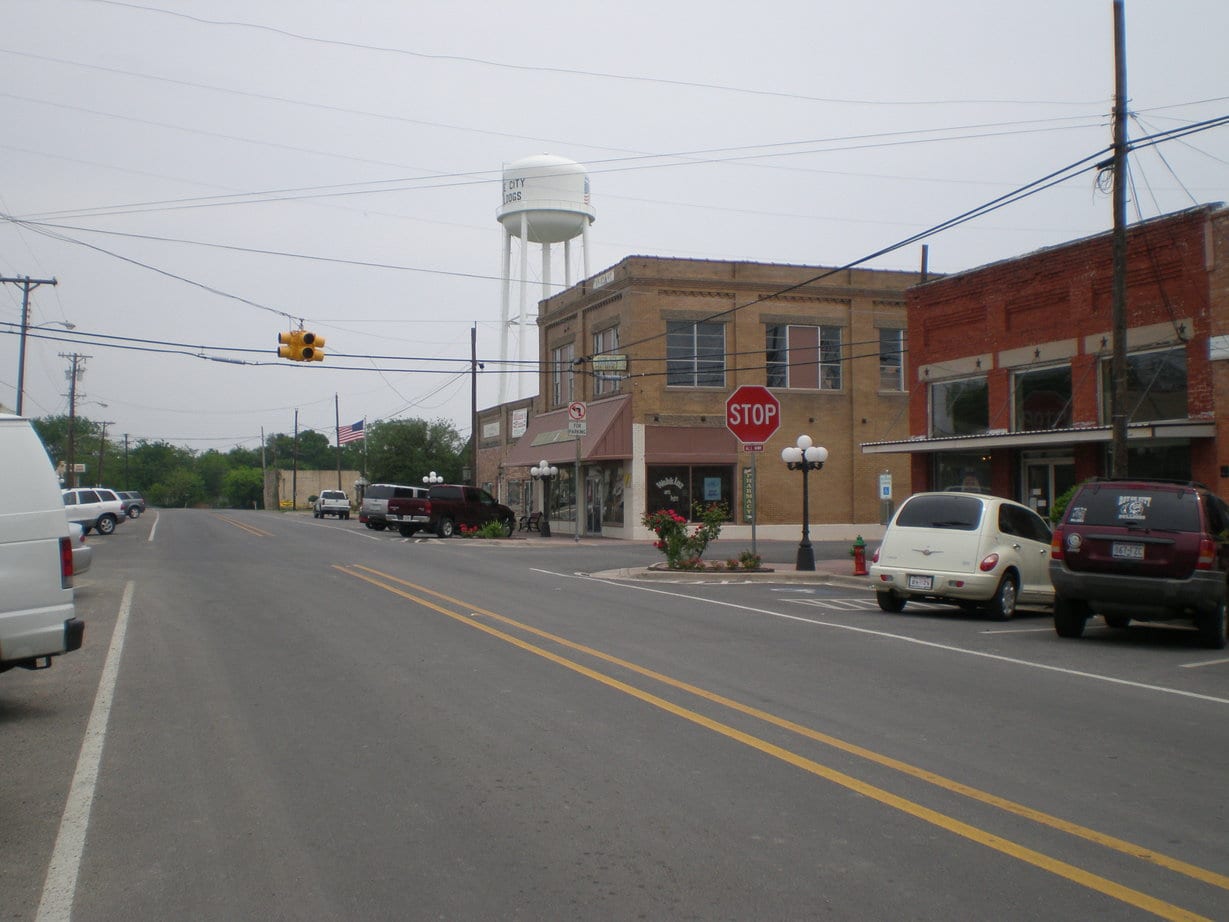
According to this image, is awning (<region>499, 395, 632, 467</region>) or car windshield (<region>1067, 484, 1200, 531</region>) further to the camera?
awning (<region>499, 395, 632, 467</region>)

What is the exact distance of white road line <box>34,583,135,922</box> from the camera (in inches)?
186

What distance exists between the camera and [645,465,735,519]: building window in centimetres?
4125

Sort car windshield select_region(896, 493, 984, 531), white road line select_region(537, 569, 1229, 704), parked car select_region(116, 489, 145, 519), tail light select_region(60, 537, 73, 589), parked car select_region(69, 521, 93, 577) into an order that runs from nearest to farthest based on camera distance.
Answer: tail light select_region(60, 537, 73, 589) < white road line select_region(537, 569, 1229, 704) < car windshield select_region(896, 493, 984, 531) < parked car select_region(69, 521, 93, 577) < parked car select_region(116, 489, 145, 519)

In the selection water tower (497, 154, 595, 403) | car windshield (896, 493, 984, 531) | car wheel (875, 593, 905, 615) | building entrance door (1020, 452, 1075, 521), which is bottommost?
car wheel (875, 593, 905, 615)

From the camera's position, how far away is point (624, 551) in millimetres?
33906

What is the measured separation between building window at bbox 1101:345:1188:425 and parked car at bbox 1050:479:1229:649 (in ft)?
29.4

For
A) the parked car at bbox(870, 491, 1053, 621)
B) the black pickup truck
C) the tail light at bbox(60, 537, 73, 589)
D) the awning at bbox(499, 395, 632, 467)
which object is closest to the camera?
the tail light at bbox(60, 537, 73, 589)

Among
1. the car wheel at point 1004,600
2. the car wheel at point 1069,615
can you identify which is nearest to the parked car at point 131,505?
the car wheel at point 1004,600

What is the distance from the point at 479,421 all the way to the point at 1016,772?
2231 inches

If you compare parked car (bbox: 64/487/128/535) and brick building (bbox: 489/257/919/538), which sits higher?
brick building (bbox: 489/257/919/538)

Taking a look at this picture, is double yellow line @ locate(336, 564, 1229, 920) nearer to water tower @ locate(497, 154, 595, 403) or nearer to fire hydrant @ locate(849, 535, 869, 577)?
fire hydrant @ locate(849, 535, 869, 577)

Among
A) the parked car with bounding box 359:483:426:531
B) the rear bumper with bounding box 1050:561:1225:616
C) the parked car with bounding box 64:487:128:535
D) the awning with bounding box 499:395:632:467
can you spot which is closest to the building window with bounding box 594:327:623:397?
the awning with bounding box 499:395:632:467

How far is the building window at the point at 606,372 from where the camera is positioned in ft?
136

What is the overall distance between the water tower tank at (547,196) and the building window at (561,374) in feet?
24.9
